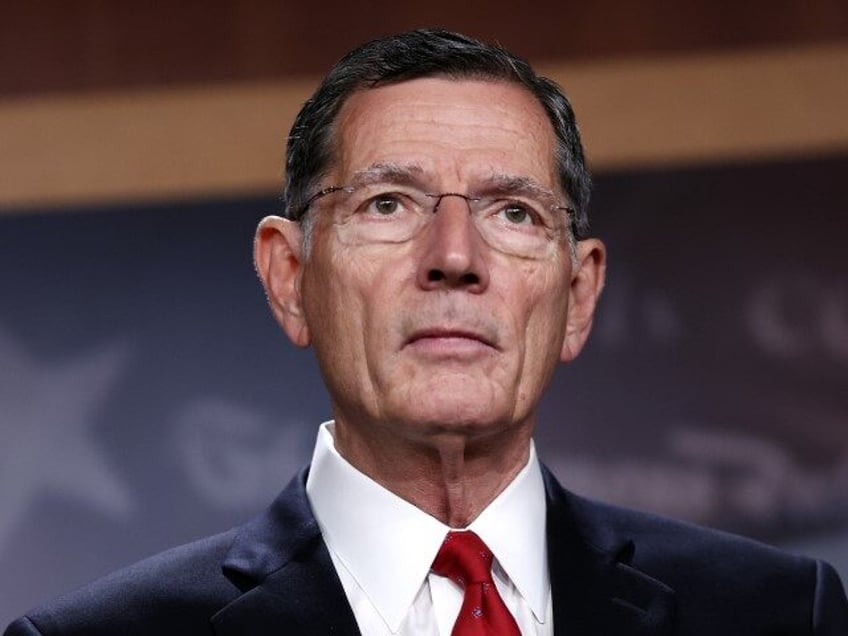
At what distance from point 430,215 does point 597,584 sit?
18.8 inches

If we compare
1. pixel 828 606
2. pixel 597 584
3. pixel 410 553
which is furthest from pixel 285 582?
pixel 828 606

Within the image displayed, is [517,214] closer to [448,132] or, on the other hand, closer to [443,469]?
[448,132]

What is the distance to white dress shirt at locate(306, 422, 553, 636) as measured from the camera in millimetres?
2197

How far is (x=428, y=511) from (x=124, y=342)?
53.3 inches

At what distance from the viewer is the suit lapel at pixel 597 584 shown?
222cm

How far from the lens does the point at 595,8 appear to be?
3613 mm

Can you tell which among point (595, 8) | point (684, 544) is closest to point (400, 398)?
point (684, 544)

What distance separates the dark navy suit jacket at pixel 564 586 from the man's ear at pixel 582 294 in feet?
0.57

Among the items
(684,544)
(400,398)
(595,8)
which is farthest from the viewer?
(595,8)

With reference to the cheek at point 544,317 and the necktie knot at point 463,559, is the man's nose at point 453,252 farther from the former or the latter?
the necktie knot at point 463,559

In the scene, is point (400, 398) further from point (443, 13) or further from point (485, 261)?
point (443, 13)

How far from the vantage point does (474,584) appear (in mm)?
2188

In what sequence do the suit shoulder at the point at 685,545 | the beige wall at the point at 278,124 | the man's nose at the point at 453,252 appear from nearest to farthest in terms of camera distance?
the man's nose at the point at 453,252 < the suit shoulder at the point at 685,545 < the beige wall at the point at 278,124

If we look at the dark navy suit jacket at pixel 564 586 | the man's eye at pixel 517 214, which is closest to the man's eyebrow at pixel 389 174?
the man's eye at pixel 517 214
